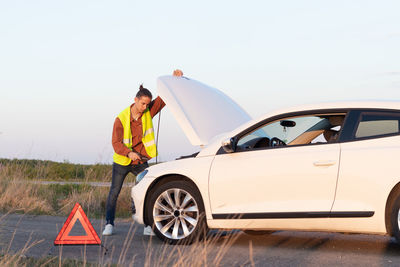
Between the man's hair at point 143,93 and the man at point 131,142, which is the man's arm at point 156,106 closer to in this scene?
the man at point 131,142

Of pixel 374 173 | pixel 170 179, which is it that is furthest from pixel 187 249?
pixel 374 173

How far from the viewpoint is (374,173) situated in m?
6.82

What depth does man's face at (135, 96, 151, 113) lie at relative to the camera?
28.4 feet

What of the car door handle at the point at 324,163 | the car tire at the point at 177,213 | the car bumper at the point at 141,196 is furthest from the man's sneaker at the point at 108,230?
the car door handle at the point at 324,163

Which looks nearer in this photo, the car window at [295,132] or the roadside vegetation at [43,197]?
the car window at [295,132]

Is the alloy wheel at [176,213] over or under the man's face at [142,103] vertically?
under

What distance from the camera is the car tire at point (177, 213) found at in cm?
770

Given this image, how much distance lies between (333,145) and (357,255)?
122 centimetres

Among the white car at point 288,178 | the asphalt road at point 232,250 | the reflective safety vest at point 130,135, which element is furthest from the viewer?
the reflective safety vest at point 130,135

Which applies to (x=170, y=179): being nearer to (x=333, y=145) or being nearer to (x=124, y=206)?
(x=333, y=145)

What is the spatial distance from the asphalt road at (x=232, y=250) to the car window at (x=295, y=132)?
121 cm

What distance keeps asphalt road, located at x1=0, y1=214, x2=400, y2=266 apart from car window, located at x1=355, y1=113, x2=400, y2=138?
1.33 meters

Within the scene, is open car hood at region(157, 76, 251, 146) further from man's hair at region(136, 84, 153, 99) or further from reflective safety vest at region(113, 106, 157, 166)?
reflective safety vest at region(113, 106, 157, 166)

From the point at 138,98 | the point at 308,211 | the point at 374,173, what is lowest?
the point at 308,211
